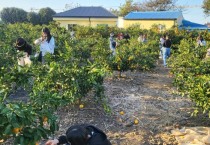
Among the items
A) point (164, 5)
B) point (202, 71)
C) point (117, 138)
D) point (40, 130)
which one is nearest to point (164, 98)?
point (202, 71)

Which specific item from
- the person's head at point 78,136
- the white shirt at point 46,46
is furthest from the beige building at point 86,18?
the person's head at point 78,136

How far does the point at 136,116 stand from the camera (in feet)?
19.8

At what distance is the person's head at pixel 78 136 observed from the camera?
9.21 ft

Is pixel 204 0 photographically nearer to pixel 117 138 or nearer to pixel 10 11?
pixel 10 11

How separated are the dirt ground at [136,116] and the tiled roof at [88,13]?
29.3 metres

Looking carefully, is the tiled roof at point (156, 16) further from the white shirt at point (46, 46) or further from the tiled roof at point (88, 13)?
the white shirt at point (46, 46)

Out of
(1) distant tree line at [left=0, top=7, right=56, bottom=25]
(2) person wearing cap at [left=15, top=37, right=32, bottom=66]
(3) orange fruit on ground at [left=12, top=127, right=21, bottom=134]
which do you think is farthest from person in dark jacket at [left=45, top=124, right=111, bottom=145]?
(1) distant tree line at [left=0, top=7, right=56, bottom=25]

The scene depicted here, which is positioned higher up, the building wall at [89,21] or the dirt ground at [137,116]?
the building wall at [89,21]

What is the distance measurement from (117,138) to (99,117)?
86 centimetres

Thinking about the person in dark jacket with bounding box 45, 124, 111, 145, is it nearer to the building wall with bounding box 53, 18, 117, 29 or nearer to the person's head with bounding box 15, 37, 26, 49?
the person's head with bounding box 15, 37, 26, 49

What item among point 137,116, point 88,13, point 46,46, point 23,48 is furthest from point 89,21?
point 137,116

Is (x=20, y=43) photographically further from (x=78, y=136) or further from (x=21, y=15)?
(x=21, y=15)

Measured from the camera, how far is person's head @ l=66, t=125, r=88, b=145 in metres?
2.81

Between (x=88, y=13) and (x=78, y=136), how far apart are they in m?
35.3
